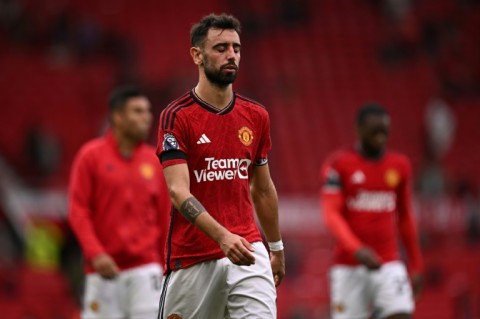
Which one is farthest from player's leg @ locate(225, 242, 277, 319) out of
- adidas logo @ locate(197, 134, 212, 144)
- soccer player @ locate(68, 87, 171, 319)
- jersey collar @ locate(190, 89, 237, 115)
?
soccer player @ locate(68, 87, 171, 319)

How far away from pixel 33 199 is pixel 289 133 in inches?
284

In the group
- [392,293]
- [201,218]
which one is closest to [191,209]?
[201,218]

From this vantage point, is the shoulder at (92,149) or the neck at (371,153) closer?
the shoulder at (92,149)

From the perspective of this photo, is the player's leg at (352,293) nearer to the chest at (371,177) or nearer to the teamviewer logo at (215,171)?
the chest at (371,177)

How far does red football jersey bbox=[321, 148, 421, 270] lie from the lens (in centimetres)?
1005

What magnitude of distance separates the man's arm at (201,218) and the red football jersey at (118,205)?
2653 millimetres

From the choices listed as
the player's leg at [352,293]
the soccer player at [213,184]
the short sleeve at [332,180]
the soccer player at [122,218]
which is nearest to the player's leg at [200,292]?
the soccer player at [213,184]

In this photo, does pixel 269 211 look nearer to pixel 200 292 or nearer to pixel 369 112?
pixel 200 292

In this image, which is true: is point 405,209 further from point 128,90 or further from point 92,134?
point 92,134

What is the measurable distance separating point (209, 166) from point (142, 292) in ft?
8.66

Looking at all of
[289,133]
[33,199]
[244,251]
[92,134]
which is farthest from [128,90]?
[289,133]

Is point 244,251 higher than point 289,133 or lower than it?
lower

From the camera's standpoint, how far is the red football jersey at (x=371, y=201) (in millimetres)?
10055

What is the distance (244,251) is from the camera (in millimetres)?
6125
